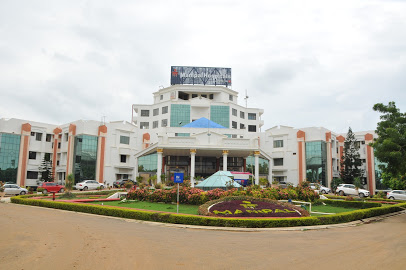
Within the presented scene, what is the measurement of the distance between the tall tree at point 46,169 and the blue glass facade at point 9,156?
4.02 m

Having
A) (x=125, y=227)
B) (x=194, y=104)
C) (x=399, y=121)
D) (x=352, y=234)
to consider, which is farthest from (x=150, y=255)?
(x=194, y=104)

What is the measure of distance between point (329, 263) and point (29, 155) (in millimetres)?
56044

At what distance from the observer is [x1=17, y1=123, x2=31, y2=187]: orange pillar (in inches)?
1980

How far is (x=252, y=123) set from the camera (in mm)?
69750

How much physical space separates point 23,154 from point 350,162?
53.3m

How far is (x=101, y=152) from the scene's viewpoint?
52094 mm

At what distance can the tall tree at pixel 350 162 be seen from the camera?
52772mm

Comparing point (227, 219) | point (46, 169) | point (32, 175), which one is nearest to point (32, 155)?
point (32, 175)

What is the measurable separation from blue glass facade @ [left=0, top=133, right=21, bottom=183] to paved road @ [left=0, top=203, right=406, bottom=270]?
1638 inches

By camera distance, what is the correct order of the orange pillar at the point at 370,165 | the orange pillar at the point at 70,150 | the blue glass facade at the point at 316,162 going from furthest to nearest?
1. the orange pillar at the point at 370,165
2. the blue glass facade at the point at 316,162
3. the orange pillar at the point at 70,150

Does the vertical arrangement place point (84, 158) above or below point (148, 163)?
above

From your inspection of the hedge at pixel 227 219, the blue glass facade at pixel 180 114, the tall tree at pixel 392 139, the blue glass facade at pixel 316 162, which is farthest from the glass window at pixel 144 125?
the tall tree at pixel 392 139

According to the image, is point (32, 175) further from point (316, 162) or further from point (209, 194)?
point (316, 162)

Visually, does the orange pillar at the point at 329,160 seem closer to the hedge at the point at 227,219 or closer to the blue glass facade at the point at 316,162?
the blue glass facade at the point at 316,162
